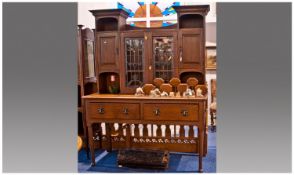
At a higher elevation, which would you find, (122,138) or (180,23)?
(180,23)

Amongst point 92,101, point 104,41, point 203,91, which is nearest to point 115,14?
point 104,41

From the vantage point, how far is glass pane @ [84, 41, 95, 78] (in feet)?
11.2

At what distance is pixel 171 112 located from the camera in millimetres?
2787

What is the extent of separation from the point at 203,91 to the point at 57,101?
1.90m

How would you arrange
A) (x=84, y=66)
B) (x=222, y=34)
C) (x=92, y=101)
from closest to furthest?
(x=222, y=34) < (x=92, y=101) < (x=84, y=66)

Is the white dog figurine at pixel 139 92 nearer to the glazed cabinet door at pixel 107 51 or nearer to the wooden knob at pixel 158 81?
the wooden knob at pixel 158 81

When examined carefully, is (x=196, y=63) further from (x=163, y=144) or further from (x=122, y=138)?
(x=122, y=138)

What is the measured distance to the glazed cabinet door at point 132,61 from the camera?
3156 millimetres

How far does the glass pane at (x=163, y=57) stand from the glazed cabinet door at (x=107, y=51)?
390 millimetres

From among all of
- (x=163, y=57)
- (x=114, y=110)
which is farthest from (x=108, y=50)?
(x=114, y=110)

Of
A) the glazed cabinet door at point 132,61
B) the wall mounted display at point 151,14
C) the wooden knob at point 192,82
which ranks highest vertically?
the wall mounted display at point 151,14

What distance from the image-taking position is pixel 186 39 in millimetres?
3074

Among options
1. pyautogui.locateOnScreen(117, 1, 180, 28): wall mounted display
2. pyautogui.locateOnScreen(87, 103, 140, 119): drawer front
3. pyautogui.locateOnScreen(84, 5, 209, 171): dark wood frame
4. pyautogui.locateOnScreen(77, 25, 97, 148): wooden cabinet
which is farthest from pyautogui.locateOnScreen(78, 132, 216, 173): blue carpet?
pyautogui.locateOnScreen(117, 1, 180, 28): wall mounted display

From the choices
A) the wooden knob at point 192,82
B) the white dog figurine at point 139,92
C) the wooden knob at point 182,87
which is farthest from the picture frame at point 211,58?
the white dog figurine at point 139,92
